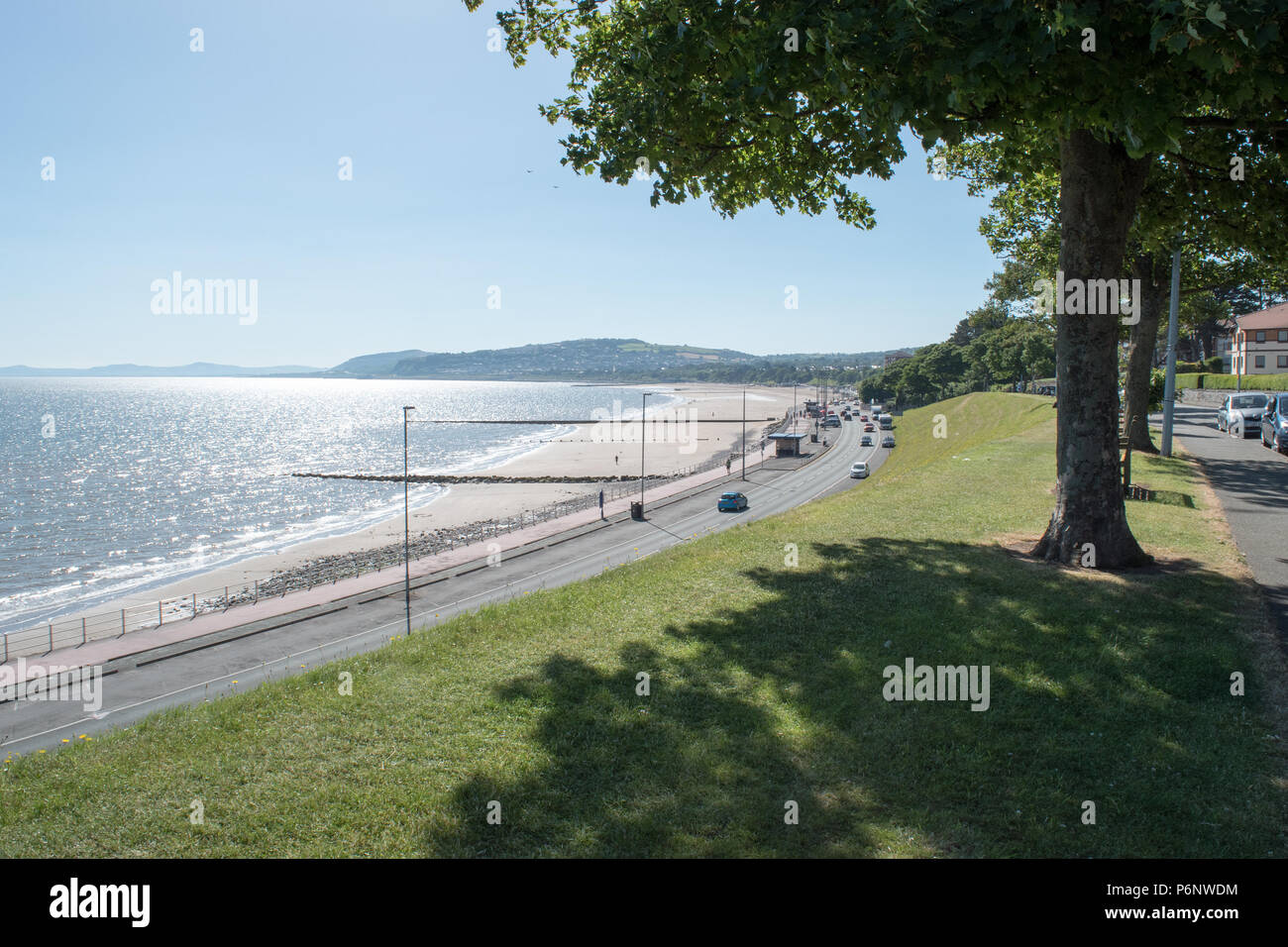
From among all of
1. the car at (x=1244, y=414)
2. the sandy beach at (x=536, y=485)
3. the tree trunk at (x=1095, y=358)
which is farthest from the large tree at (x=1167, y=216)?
the sandy beach at (x=536, y=485)

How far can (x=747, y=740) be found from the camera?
23.1ft

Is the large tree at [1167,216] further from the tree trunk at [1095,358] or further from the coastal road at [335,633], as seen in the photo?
the coastal road at [335,633]

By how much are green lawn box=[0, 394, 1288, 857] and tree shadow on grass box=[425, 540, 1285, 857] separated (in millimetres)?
28

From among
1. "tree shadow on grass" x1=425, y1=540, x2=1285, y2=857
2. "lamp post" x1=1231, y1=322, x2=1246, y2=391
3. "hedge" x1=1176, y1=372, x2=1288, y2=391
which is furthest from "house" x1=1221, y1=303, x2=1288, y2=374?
"tree shadow on grass" x1=425, y1=540, x2=1285, y2=857

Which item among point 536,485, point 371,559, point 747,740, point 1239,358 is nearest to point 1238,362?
point 1239,358

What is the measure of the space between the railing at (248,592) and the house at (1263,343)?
70824 mm

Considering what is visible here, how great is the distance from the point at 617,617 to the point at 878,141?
8.12 m

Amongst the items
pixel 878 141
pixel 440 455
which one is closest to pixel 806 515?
pixel 878 141

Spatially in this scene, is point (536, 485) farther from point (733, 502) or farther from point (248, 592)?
point (248, 592)

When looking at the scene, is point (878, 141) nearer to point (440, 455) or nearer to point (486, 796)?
point (486, 796)

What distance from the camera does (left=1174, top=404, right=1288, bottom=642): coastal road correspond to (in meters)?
11.2

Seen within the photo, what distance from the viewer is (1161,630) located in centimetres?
909

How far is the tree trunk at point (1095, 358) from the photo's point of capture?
39.1 feet
